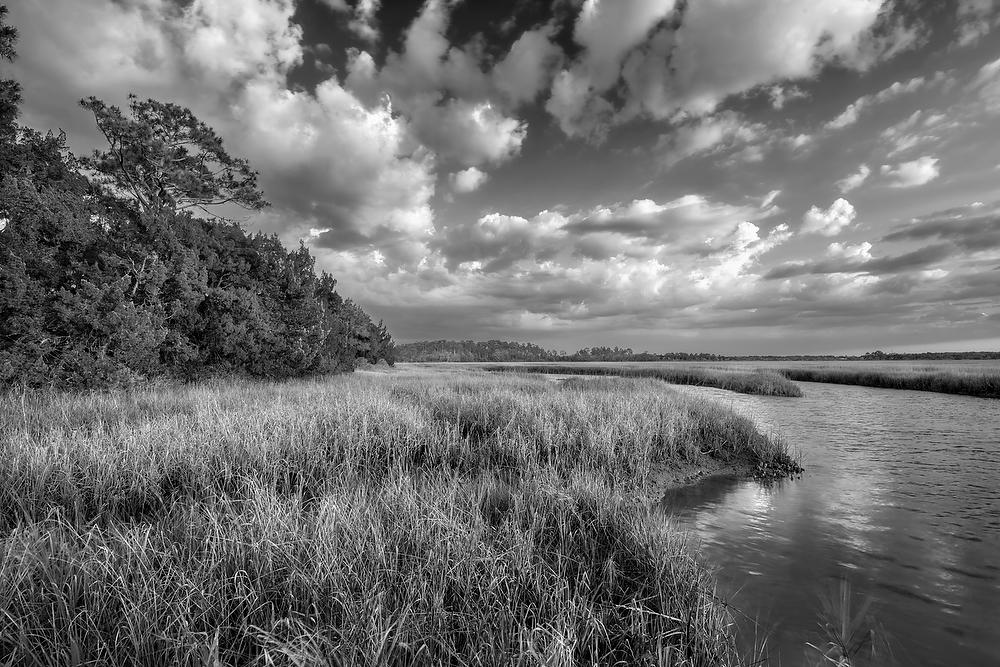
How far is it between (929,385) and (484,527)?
130ft

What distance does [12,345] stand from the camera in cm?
1347

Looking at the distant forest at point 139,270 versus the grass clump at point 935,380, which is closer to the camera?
the distant forest at point 139,270

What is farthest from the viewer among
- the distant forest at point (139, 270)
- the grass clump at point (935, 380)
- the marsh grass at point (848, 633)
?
the grass clump at point (935, 380)

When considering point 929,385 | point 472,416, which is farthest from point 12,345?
point 929,385

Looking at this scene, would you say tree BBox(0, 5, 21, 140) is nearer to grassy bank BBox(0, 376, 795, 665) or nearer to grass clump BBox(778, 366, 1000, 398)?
grassy bank BBox(0, 376, 795, 665)

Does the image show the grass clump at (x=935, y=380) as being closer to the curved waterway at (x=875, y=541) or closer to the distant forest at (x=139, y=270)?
the curved waterway at (x=875, y=541)

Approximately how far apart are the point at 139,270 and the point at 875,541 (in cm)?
2239

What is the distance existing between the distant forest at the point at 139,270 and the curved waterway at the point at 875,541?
1830 centimetres

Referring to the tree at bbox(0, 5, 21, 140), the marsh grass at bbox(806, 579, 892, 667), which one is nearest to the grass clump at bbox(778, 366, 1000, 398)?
the marsh grass at bbox(806, 579, 892, 667)

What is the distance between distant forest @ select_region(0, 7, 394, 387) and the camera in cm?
1397

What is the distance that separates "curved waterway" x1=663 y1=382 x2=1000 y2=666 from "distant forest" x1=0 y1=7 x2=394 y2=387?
18303mm

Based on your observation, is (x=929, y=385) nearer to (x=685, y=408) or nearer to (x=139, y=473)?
(x=685, y=408)

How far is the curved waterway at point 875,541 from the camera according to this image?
169 inches

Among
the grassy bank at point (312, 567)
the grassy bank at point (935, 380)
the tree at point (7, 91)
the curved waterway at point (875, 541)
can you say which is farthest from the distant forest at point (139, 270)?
the grassy bank at point (935, 380)
